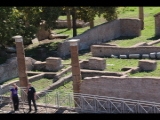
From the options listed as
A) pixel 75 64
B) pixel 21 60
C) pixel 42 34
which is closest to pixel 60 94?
pixel 75 64

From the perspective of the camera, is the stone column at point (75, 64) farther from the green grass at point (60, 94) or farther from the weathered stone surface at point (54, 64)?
the weathered stone surface at point (54, 64)

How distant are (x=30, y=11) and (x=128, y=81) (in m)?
12.9

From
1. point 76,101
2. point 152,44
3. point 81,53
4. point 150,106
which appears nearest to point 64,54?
point 81,53

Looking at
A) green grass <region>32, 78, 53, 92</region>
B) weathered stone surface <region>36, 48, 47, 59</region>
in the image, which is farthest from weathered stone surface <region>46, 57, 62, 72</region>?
weathered stone surface <region>36, 48, 47, 59</region>

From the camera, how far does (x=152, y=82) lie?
15773 millimetres

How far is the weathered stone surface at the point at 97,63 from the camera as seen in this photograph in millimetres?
22366

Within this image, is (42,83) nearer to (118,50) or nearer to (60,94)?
(60,94)

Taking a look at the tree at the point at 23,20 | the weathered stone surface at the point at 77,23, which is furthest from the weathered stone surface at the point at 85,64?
the weathered stone surface at the point at 77,23

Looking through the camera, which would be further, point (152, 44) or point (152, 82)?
point (152, 44)

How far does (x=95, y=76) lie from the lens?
20844mm

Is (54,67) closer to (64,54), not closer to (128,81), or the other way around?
(64,54)

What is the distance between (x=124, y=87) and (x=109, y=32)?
46.9 feet

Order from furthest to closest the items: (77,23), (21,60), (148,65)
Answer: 1. (77,23)
2. (148,65)
3. (21,60)

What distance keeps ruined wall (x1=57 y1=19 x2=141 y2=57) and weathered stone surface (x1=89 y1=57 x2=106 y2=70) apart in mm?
5375
